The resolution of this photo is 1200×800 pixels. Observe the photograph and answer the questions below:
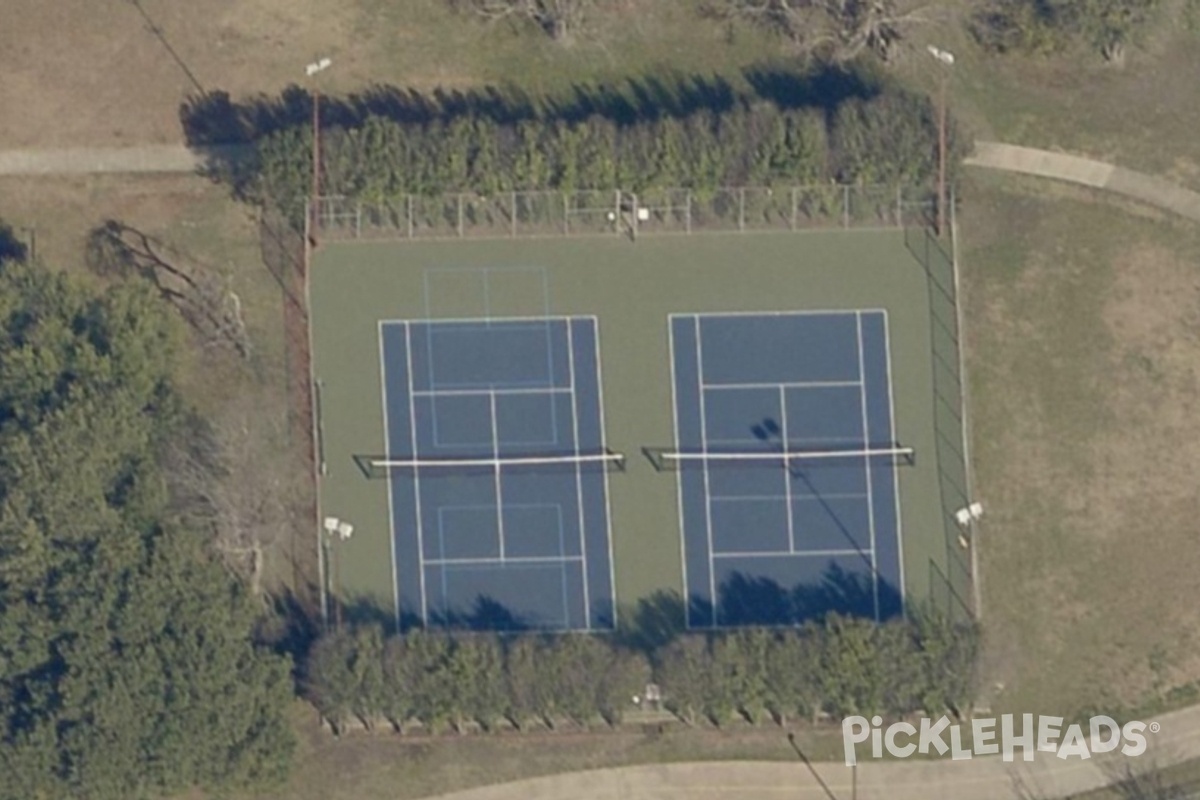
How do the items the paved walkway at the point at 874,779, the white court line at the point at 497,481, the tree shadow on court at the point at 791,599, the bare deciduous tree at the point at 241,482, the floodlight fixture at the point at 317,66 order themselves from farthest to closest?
the floodlight fixture at the point at 317,66, the white court line at the point at 497,481, the tree shadow on court at the point at 791,599, the paved walkway at the point at 874,779, the bare deciduous tree at the point at 241,482

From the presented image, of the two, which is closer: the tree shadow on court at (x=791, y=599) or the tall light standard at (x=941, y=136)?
the tree shadow on court at (x=791, y=599)

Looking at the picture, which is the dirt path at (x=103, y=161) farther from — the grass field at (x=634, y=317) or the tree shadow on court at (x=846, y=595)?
the tree shadow on court at (x=846, y=595)

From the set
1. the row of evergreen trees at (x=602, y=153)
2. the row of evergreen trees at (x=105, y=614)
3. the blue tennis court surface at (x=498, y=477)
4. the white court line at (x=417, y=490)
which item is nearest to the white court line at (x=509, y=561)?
the blue tennis court surface at (x=498, y=477)

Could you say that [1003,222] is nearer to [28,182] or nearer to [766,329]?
[766,329]

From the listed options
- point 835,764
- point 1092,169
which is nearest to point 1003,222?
point 1092,169

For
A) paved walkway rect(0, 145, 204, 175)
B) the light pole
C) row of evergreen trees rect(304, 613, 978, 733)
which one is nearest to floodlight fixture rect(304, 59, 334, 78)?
paved walkway rect(0, 145, 204, 175)

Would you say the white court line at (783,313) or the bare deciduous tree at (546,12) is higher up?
the bare deciduous tree at (546,12)

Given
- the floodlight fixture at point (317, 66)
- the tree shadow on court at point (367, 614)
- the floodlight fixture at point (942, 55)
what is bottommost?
the tree shadow on court at point (367, 614)
